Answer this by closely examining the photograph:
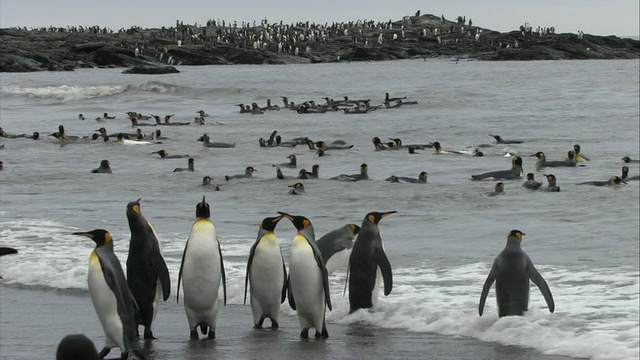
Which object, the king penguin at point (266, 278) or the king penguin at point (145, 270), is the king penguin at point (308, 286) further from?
the king penguin at point (145, 270)

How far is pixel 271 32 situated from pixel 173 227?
282 feet

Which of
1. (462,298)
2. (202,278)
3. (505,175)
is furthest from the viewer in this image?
(505,175)

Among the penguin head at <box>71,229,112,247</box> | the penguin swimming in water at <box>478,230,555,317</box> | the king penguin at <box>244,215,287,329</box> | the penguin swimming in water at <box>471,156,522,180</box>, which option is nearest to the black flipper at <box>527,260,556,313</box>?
the penguin swimming in water at <box>478,230,555,317</box>

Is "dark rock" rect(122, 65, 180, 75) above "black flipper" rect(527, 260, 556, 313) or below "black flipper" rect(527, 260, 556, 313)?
below

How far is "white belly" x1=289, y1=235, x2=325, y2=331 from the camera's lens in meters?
6.31

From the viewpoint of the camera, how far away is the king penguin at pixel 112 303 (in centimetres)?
536

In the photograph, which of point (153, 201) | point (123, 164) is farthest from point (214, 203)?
point (123, 164)

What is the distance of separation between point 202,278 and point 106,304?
92 cm

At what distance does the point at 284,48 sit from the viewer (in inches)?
3189

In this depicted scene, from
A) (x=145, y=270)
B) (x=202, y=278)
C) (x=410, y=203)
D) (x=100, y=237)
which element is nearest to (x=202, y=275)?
(x=202, y=278)

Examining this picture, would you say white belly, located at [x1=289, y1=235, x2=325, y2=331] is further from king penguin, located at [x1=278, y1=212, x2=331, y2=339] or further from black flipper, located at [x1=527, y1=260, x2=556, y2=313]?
black flipper, located at [x1=527, y1=260, x2=556, y2=313]

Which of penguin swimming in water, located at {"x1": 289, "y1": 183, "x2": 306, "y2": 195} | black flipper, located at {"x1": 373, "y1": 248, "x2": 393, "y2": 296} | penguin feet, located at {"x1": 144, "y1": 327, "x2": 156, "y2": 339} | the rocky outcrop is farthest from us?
the rocky outcrop

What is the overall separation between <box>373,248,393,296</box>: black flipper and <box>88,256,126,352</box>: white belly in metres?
2.08

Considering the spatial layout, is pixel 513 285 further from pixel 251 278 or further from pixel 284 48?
pixel 284 48
